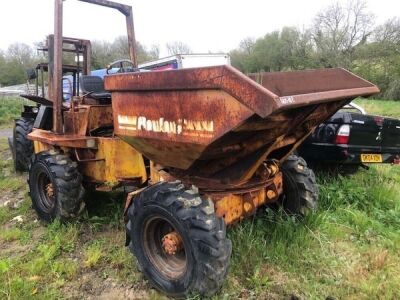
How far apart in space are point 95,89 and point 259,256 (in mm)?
2610

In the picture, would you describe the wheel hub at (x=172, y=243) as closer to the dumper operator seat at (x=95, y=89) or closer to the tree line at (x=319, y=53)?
the dumper operator seat at (x=95, y=89)

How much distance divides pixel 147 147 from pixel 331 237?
1997 mm

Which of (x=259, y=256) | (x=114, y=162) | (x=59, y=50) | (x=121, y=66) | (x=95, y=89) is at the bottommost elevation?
(x=259, y=256)

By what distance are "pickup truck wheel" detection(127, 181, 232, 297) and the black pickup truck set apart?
2792 millimetres

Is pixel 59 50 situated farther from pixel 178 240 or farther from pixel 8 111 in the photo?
pixel 8 111

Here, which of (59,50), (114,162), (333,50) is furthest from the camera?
(333,50)

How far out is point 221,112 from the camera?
Result: 8.00ft

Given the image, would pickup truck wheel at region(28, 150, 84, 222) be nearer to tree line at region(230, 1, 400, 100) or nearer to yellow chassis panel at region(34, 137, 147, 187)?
yellow chassis panel at region(34, 137, 147, 187)

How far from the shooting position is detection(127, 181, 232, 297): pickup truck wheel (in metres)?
2.79

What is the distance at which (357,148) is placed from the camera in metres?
5.17

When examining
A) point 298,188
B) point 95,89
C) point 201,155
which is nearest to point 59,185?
point 95,89

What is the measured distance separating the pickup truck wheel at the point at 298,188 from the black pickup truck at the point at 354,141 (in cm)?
140

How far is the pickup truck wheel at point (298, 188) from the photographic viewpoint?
389cm

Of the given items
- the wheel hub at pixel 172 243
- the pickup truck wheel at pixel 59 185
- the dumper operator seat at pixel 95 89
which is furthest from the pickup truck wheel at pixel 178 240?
the dumper operator seat at pixel 95 89
